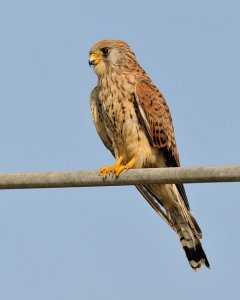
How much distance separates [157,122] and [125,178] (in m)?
2.89

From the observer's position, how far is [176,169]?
4.28 meters

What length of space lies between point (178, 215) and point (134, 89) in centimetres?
141

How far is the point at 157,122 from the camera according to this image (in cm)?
749

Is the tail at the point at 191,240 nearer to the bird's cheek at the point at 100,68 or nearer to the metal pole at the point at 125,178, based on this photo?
the bird's cheek at the point at 100,68

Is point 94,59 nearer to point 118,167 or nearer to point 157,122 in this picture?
point 157,122

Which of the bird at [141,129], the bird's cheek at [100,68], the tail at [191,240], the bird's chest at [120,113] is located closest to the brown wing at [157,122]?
the bird at [141,129]

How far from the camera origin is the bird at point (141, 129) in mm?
7465

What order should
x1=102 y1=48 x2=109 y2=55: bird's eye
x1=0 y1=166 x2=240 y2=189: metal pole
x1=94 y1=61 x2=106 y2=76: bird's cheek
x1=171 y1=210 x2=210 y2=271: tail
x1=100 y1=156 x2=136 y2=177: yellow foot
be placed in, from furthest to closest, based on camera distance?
x1=102 y1=48 x2=109 y2=55: bird's eye < x1=94 y1=61 x2=106 y2=76: bird's cheek < x1=171 y1=210 x2=210 y2=271: tail < x1=100 y1=156 x2=136 y2=177: yellow foot < x1=0 y1=166 x2=240 y2=189: metal pole

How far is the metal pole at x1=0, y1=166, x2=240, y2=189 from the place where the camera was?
4184 mm

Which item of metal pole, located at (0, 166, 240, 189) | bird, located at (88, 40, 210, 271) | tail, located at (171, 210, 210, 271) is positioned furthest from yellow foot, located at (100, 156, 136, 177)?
metal pole, located at (0, 166, 240, 189)

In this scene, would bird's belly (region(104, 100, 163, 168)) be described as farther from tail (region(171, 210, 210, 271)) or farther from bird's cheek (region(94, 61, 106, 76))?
tail (region(171, 210, 210, 271))

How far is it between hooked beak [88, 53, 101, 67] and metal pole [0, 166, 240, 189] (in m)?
3.39

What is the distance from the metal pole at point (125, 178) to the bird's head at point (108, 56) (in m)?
3.37

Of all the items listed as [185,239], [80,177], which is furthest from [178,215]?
[80,177]
